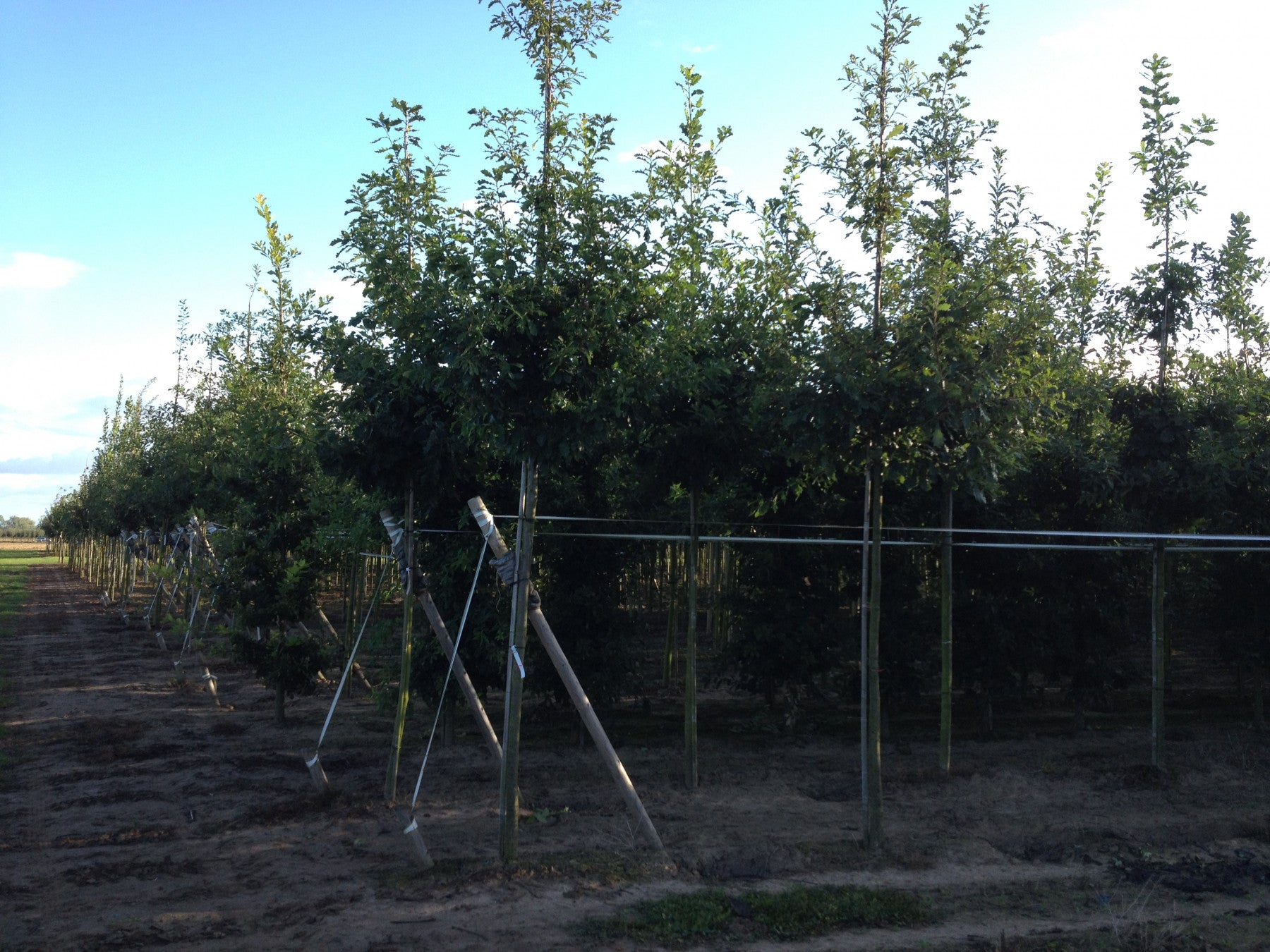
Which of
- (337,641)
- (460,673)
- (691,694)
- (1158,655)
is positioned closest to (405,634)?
(460,673)

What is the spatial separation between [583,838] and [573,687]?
5.06 ft

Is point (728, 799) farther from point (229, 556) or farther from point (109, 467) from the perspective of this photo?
point (109, 467)

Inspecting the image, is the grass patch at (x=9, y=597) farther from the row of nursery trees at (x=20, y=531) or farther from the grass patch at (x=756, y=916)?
the row of nursery trees at (x=20, y=531)

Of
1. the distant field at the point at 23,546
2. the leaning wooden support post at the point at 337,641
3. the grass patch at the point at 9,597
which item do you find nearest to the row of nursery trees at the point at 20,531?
the distant field at the point at 23,546

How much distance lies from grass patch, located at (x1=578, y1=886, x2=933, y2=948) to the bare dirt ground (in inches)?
6.5

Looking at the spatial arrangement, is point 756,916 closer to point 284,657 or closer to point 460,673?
point 460,673

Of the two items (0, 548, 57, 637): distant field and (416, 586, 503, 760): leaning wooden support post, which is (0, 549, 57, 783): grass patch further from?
(416, 586, 503, 760): leaning wooden support post

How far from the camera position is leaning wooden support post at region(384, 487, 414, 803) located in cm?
834

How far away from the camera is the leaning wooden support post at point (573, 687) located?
666 cm

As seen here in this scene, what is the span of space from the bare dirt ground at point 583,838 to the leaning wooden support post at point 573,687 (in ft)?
1.11

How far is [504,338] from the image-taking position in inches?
255

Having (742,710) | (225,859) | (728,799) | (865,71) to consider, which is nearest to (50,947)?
(225,859)

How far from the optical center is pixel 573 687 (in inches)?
268

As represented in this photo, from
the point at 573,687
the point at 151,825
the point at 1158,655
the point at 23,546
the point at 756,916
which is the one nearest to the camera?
the point at 756,916
